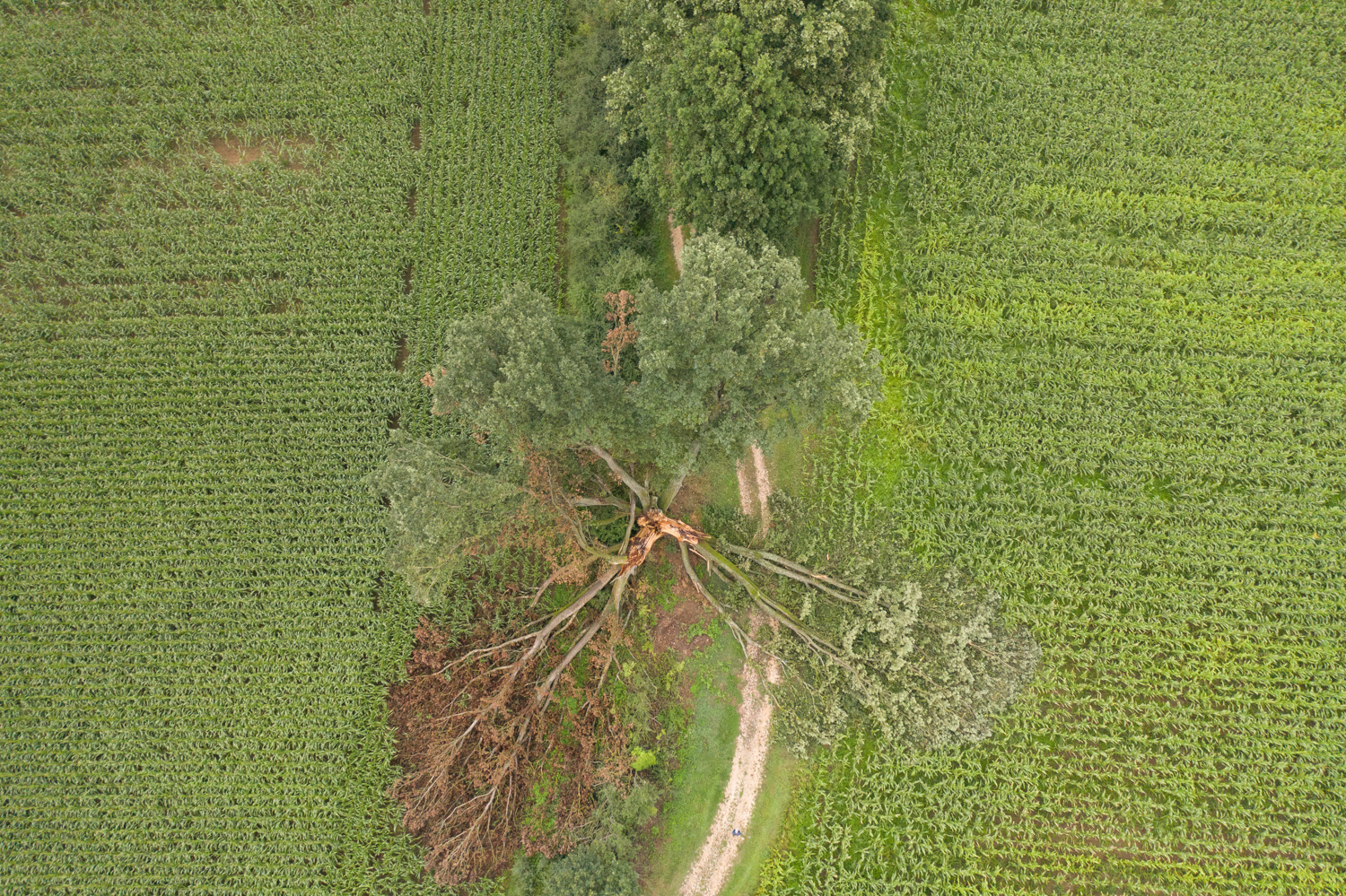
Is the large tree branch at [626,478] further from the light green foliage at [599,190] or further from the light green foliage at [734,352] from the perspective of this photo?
the light green foliage at [599,190]

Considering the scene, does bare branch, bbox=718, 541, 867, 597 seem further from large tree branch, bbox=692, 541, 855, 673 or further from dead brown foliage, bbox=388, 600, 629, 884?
dead brown foliage, bbox=388, 600, 629, 884

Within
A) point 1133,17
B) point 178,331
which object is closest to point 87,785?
point 178,331

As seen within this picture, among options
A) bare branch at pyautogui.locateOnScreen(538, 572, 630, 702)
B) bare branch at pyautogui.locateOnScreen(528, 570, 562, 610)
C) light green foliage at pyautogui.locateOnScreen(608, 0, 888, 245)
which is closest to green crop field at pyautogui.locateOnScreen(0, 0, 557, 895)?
bare branch at pyautogui.locateOnScreen(528, 570, 562, 610)

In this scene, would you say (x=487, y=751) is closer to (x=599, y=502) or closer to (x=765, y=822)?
(x=599, y=502)

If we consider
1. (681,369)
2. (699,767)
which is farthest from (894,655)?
(681,369)

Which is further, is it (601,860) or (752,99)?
(601,860)

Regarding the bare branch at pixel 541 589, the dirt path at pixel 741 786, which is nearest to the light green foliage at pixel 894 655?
the dirt path at pixel 741 786
